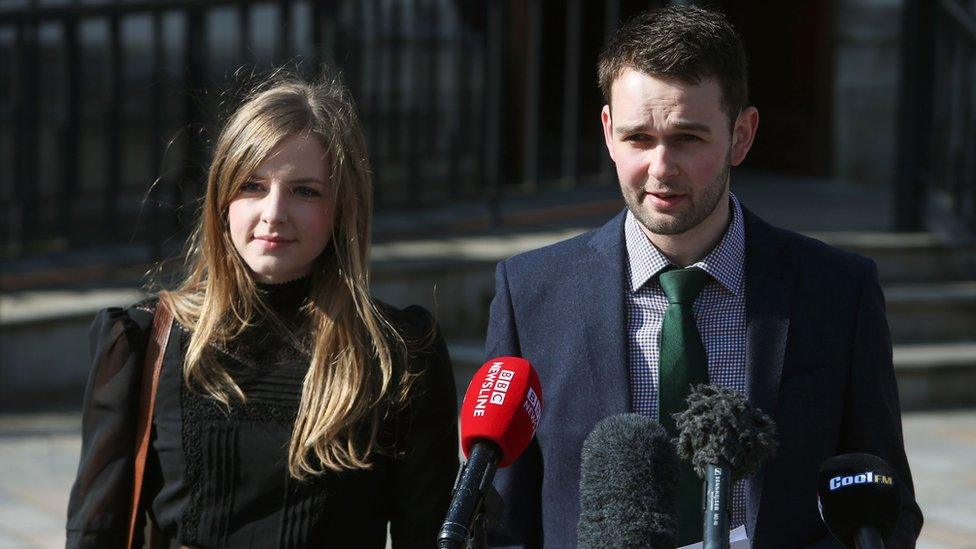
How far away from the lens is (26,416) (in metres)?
7.25

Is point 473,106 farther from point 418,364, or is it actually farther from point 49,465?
point 418,364

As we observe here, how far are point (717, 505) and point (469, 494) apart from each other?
36 centimetres

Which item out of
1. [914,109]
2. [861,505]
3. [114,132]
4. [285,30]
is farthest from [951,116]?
[861,505]

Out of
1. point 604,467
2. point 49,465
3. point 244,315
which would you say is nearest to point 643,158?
point 604,467

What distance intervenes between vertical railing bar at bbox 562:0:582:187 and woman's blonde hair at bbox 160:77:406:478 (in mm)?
7228

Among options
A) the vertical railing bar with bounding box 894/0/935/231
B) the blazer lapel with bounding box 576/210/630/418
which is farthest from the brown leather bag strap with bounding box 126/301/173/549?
the vertical railing bar with bounding box 894/0/935/231

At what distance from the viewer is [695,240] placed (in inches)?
111

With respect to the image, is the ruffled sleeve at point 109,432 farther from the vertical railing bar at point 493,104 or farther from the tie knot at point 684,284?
the vertical railing bar at point 493,104

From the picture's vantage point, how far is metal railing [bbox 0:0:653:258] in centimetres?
813

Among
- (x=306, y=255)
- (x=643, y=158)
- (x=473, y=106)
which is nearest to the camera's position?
(x=643, y=158)

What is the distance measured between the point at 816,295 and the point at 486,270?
5605mm

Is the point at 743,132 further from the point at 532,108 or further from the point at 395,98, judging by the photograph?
the point at 532,108

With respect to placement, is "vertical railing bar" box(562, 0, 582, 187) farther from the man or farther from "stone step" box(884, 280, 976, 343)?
the man

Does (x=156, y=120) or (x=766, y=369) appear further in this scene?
(x=156, y=120)
